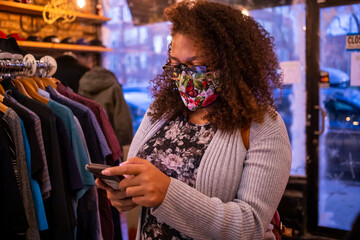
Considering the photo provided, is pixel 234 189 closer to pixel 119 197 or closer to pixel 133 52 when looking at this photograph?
pixel 119 197

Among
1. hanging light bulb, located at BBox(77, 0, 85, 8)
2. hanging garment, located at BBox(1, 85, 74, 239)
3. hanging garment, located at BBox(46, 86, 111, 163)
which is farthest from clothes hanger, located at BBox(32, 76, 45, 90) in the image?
hanging light bulb, located at BBox(77, 0, 85, 8)

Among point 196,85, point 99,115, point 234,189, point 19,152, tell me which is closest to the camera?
point 234,189

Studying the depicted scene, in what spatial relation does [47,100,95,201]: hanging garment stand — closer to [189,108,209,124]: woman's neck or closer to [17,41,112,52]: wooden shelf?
[189,108,209,124]: woman's neck

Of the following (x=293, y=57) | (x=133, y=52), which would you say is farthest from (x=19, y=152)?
(x=133, y=52)

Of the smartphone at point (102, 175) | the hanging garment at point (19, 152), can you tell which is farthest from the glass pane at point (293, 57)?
the smartphone at point (102, 175)

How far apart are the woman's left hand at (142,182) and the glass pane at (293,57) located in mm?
3099

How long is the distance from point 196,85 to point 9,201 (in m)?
1.07

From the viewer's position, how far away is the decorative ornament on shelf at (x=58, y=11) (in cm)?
396

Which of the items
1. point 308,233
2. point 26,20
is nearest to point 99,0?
point 26,20

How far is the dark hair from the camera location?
12.1 ft

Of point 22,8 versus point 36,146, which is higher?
point 22,8

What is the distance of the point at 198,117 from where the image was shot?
1431 mm

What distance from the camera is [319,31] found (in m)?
3.88

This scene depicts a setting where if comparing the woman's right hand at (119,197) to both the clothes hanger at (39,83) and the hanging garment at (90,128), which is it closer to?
the hanging garment at (90,128)
